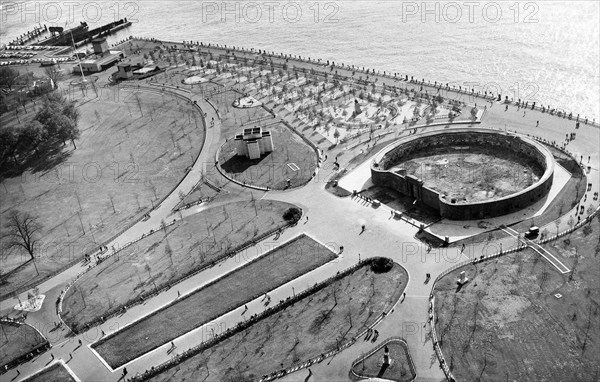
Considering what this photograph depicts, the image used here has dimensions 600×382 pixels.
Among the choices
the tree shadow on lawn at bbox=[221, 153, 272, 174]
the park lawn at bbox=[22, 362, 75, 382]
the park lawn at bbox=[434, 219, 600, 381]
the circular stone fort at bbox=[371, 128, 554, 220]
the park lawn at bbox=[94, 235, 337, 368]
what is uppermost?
the circular stone fort at bbox=[371, 128, 554, 220]

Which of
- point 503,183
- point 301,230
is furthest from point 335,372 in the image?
point 503,183

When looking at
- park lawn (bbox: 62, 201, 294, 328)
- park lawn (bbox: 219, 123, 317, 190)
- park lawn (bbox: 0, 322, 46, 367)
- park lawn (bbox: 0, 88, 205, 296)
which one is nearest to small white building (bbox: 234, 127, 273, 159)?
park lawn (bbox: 219, 123, 317, 190)

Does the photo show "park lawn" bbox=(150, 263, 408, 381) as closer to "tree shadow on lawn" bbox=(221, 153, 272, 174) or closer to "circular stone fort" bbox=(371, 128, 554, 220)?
"circular stone fort" bbox=(371, 128, 554, 220)

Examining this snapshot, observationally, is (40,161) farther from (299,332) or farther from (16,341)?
(299,332)

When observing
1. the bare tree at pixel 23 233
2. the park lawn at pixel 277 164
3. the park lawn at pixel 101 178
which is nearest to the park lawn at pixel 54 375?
the park lawn at pixel 101 178

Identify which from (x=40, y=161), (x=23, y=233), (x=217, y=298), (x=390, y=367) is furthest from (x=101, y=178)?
(x=390, y=367)

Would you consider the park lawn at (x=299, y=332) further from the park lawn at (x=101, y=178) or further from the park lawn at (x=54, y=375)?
the park lawn at (x=101, y=178)
